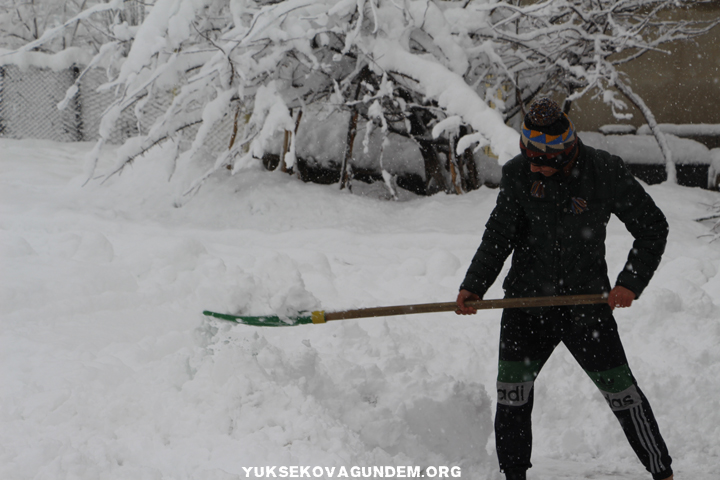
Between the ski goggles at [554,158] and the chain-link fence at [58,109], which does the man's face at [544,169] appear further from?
the chain-link fence at [58,109]

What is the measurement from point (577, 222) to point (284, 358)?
151 centimetres

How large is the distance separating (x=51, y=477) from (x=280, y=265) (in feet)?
4.64

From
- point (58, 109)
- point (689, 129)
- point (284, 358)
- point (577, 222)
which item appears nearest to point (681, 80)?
point (689, 129)

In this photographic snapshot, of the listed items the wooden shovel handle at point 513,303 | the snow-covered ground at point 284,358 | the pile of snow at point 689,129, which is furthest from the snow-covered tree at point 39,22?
the wooden shovel handle at point 513,303

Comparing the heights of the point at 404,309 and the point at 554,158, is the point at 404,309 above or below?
below

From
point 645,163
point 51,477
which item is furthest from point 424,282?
point 645,163

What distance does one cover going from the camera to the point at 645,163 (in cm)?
894

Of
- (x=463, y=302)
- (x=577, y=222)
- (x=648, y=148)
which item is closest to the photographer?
(x=577, y=222)

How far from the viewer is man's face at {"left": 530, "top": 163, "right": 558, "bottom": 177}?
7.57 feet

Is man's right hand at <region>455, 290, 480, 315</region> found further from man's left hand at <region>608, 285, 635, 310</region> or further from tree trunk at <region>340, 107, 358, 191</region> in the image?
tree trunk at <region>340, 107, 358, 191</region>

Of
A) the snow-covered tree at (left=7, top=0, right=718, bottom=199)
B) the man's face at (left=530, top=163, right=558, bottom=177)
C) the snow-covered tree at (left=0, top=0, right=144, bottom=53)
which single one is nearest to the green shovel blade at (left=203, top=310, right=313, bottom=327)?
the man's face at (left=530, top=163, right=558, bottom=177)

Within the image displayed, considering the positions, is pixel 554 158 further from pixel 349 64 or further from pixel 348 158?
pixel 349 64

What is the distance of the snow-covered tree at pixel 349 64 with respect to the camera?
5.82 m

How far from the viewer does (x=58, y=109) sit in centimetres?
1050
